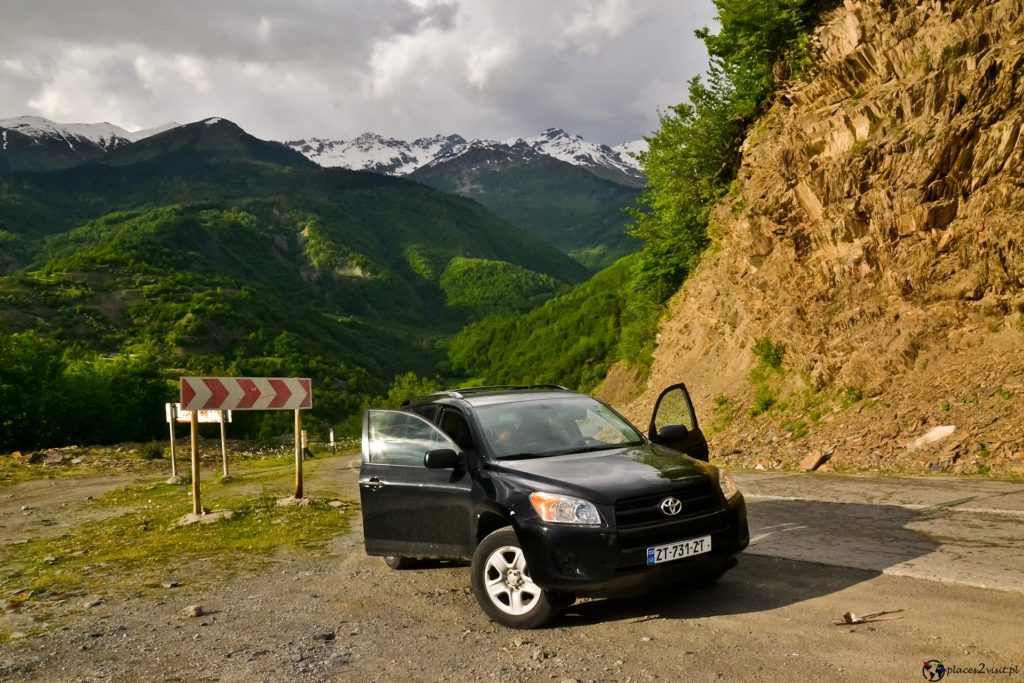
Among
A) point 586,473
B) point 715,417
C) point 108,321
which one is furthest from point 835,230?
point 108,321

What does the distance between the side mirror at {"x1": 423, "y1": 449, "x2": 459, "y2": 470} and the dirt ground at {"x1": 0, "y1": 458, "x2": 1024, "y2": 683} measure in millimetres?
1122

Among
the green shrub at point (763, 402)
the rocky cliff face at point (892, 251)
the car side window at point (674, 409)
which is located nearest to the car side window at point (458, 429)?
the car side window at point (674, 409)

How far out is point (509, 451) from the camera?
6293mm

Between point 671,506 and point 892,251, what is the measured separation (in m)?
14.4

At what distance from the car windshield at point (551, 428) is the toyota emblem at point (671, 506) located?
1.14m

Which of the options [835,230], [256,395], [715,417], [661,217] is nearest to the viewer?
[256,395]

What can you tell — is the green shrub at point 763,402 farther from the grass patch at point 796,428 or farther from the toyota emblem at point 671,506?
the toyota emblem at point 671,506

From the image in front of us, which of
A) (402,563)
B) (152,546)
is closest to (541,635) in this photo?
(402,563)

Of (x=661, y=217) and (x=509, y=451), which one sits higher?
(x=661, y=217)

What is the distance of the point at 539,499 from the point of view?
17.8ft

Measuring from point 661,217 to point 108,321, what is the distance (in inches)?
3985

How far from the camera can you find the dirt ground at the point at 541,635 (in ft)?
14.5

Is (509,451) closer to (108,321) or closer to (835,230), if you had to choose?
(835,230)

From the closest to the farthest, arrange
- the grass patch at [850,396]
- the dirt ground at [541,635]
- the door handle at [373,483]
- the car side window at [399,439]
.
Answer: the dirt ground at [541,635] < the car side window at [399,439] < the door handle at [373,483] < the grass patch at [850,396]
